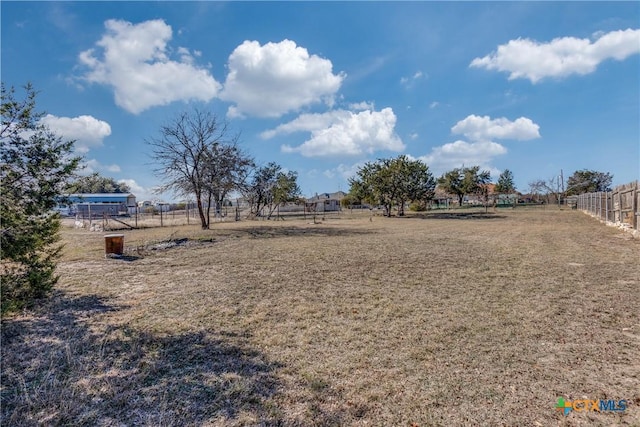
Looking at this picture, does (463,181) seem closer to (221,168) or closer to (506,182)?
(506,182)

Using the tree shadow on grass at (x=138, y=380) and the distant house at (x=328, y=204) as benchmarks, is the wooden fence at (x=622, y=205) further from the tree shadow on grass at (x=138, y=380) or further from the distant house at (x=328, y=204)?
the distant house at (x=328, y=204)

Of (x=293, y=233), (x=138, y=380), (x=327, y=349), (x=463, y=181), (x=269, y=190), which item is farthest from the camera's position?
(x=463, y=181)

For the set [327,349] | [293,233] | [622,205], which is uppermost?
[622,205]

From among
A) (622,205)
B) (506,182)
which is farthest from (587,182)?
(622,205)

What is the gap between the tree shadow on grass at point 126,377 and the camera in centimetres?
233

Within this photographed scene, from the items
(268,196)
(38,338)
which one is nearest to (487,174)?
(268,196)

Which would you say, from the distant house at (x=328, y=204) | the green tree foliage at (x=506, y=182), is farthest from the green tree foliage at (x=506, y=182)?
the distant house at (x=328, y=204)

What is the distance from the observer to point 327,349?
333 cm

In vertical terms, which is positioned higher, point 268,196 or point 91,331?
point 268,196

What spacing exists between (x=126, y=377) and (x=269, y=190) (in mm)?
28827

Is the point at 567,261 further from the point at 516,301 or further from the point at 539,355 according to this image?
→ the point at 539,355

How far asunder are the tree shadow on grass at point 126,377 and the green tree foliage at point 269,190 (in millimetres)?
26588

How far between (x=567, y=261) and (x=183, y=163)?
1617 centimetres

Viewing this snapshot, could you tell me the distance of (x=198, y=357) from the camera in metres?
3.18
